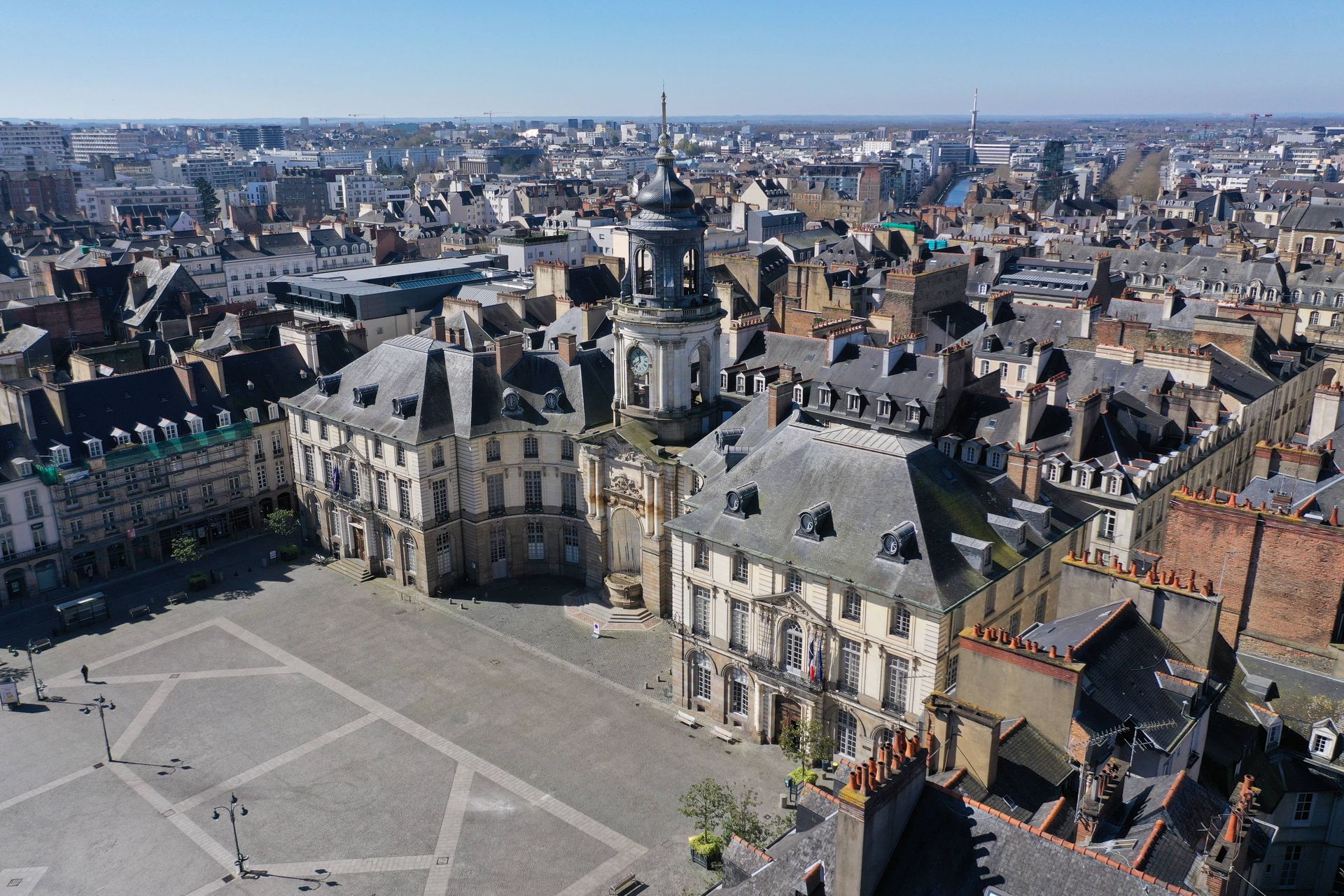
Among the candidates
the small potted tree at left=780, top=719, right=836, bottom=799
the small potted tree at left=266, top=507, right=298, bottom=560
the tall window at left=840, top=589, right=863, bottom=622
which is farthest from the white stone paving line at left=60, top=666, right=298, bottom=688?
the tall window at left=840, top=589, right=863, bottom=622

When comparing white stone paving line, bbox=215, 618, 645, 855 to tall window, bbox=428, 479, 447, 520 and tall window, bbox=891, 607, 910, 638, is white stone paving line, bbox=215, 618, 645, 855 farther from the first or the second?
tall window, bbox=891, 607, 910, 638

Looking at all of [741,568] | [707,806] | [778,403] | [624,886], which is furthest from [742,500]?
[624,886]

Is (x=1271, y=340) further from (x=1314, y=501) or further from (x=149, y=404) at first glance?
(x=149, y=404)

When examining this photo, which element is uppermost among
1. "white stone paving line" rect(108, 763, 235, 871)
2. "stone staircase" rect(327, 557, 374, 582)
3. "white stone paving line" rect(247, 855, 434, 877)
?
"stone staircase" rect(327, 557, 374, 582)

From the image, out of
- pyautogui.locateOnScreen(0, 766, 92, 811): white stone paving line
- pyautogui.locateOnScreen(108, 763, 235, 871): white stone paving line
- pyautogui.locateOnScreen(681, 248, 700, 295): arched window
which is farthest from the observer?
pyautogui.locateOnScreen(681, 248, 700, 295): arched window

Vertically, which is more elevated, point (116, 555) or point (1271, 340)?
point (1271, 340)

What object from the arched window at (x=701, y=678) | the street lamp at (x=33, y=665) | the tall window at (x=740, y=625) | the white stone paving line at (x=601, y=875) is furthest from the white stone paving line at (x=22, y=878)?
the tall window at (x=740, y=625)

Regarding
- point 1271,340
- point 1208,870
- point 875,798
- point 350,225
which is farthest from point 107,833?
point 350,225
